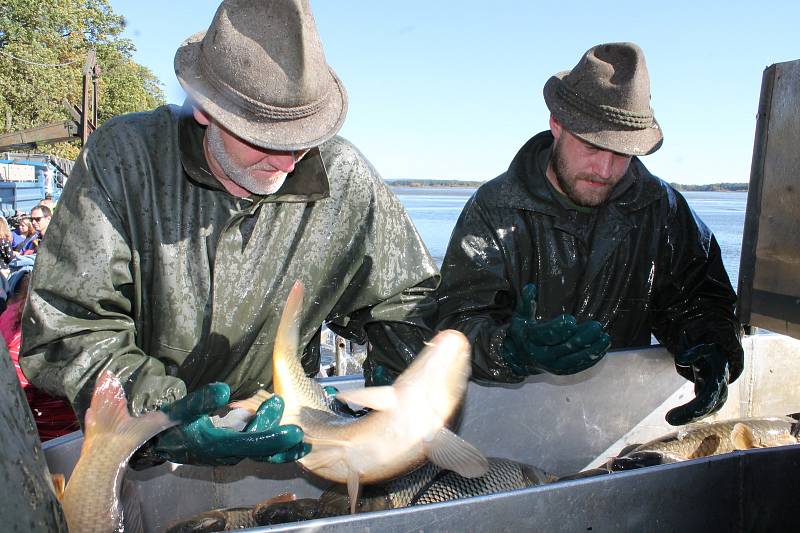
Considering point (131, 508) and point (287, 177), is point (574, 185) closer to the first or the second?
point (287, 177)

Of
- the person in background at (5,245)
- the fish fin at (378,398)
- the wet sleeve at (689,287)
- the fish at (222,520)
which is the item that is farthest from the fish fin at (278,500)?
the person in background at (5,245)

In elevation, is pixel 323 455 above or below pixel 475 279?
below

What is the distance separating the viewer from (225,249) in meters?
2.62

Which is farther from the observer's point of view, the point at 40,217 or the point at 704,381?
the point at 40,217

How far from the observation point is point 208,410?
1992 millimetres

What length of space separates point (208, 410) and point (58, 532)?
0.57m

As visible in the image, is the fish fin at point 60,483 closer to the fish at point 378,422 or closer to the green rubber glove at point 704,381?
the fish at point 378,422

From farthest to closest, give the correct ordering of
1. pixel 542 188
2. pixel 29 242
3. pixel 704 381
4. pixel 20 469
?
pixel 29 242
pixel 542 188
pixel 704 381
pixel 20 469

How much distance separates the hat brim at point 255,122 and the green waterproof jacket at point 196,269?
312 millimetres

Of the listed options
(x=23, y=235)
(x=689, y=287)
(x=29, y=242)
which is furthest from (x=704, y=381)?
(x=23, y=235)

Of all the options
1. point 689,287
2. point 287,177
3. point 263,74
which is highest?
point 263,74

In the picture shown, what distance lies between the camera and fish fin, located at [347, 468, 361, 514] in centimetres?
247

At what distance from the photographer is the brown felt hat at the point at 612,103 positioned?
135 inches

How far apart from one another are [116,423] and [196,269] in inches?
26.2
